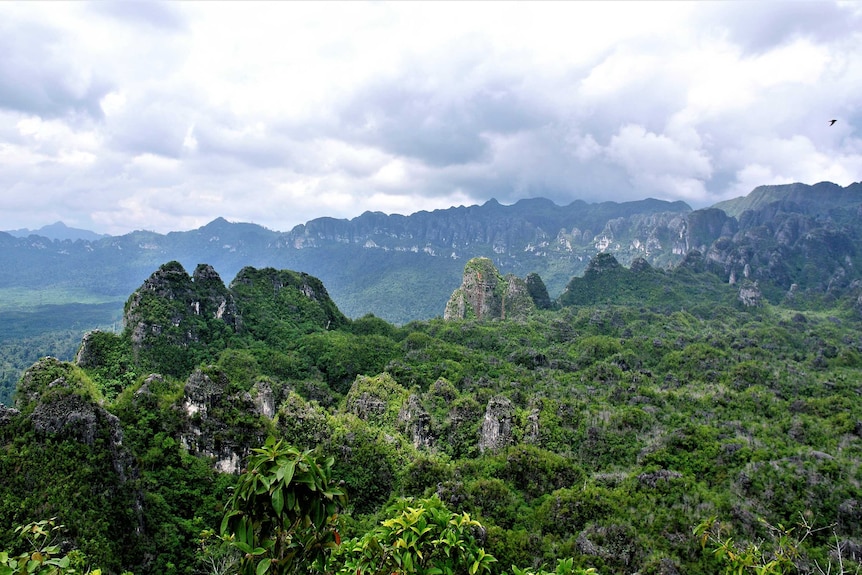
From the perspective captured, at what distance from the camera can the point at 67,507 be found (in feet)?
55.9

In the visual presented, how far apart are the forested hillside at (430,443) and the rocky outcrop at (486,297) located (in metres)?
28.5

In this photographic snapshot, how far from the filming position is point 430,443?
3775cm

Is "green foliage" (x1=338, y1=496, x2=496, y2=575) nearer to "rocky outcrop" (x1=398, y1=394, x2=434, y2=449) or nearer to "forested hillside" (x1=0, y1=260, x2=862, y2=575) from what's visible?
"forested hillside" (x1=0, y1=260, x2=862, y2=575)

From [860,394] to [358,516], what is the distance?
150ft

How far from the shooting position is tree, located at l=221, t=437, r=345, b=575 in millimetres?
4500

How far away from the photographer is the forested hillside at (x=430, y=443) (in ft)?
52.6

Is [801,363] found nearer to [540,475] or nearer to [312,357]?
[540,475]

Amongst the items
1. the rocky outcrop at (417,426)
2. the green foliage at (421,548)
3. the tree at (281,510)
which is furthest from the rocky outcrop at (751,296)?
the tree at (281,510)

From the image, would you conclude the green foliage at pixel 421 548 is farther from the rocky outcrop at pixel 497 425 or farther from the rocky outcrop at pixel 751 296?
the rocky outcrop at pixel 751 296

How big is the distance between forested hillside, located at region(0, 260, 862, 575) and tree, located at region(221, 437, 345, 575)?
0.04 meters

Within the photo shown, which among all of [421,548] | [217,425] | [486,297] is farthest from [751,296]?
[421,548]

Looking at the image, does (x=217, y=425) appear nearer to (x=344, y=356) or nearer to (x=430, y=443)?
(x=430, y=443)

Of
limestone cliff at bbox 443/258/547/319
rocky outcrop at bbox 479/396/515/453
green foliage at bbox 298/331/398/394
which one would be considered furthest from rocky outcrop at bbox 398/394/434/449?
limestone cliff at bbox 443/258/547/319

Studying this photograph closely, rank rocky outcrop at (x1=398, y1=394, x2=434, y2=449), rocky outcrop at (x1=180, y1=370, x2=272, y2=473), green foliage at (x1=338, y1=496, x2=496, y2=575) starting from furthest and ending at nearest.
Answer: rocky outcrop at (x1=398, y1=394, x2=434, y2=449) → rocky outcrop at (x1=180, y1=370, x2=272, y2=473) → green foliage at (x1=338, y1=496, x2=496, y2=575)
